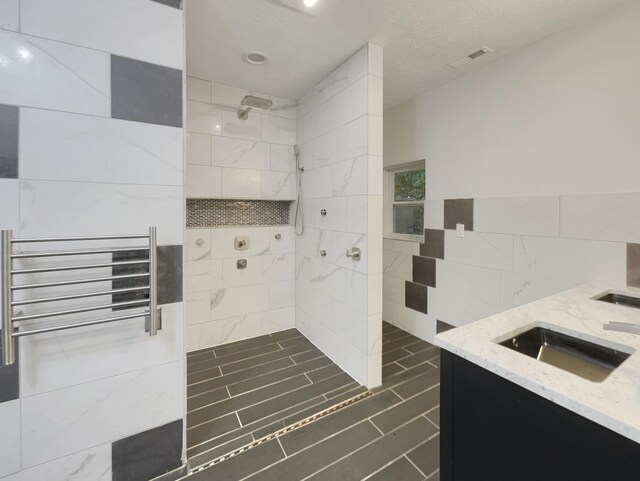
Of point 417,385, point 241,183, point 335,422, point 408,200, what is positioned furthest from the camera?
point 408,200

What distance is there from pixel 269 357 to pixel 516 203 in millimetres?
2284

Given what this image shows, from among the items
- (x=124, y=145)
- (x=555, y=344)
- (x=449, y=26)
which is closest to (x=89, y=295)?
(x=124, y=145)

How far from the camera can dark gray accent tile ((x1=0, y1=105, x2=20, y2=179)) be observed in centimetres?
104

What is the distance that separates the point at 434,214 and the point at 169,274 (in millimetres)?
2197

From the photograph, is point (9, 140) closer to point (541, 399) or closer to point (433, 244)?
point (541, 399)

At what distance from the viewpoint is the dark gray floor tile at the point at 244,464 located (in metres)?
1.36

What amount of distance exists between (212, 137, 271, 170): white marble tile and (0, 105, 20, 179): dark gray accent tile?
153 centimetres

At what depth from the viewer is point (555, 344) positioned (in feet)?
3.35

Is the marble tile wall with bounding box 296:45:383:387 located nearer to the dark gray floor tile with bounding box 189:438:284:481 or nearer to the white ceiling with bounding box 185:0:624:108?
the white ceiling with bounding box 185:0:624:108


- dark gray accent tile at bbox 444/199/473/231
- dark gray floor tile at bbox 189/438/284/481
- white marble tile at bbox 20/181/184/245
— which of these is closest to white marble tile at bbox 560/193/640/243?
dark gray accent tile at bbox 444/199/473/231

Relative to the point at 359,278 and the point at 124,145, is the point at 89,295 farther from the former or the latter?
the point at 359,278

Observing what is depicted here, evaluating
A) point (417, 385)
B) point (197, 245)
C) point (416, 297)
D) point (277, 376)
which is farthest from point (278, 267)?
point (417, 385)

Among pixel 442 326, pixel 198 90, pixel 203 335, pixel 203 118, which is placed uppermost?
pixel 198 90

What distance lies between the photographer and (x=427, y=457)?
145 cm
